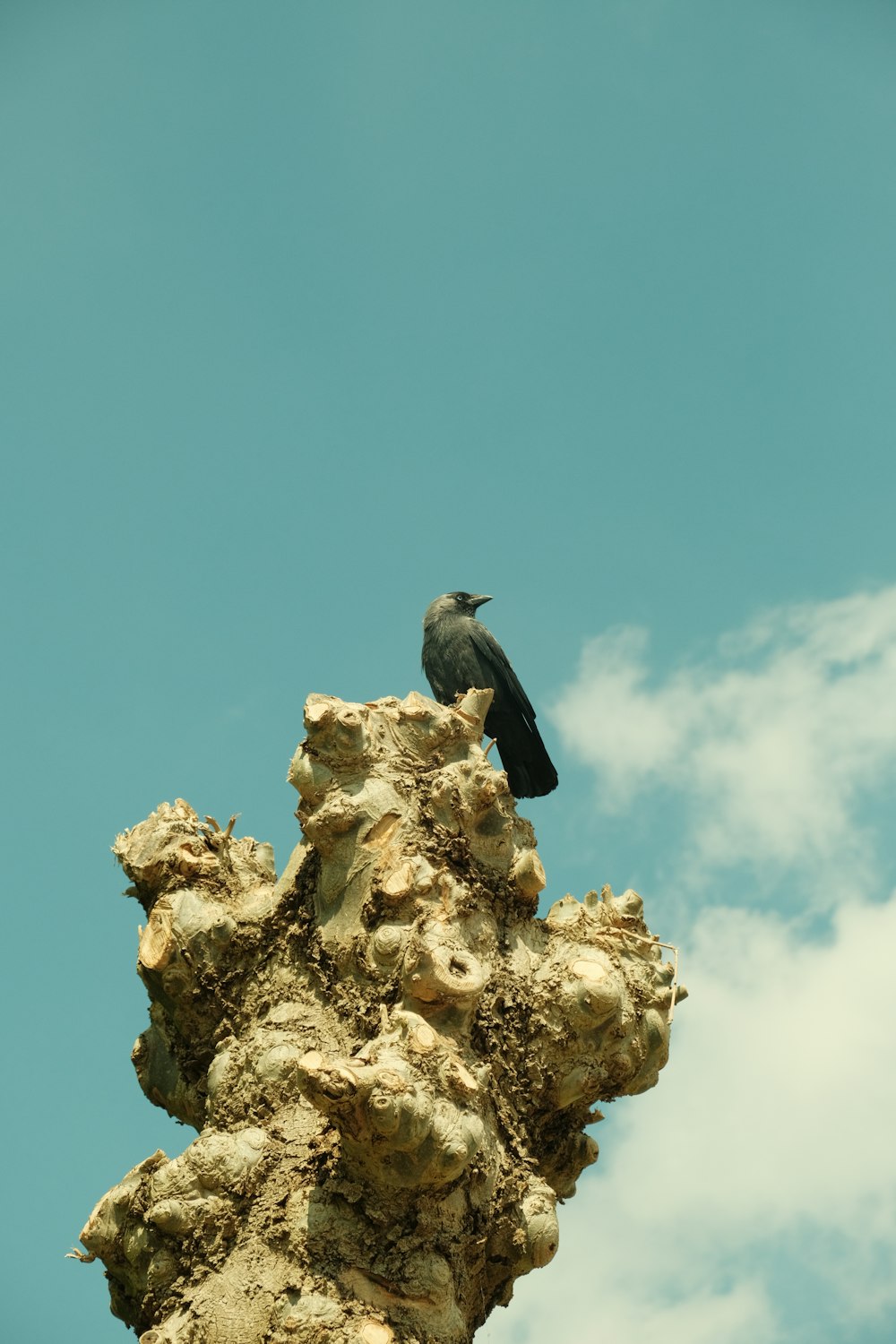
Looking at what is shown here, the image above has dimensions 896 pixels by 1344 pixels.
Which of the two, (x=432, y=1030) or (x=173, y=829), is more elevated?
(x=173, y=829)

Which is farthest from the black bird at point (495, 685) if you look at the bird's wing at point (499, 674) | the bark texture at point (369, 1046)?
the bark texture at point (369, 1046)

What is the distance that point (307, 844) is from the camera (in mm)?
6340

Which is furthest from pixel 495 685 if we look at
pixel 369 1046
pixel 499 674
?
pixel 369 1046

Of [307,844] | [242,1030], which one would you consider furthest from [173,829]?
[242,1030]

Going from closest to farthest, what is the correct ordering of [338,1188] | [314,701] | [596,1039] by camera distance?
[338,1188]
[596,1039]
[314,701]

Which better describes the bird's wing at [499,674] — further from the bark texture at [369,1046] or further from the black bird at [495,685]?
the bark texture at [369,1046]

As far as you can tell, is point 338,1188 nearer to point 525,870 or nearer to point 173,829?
point 525,870

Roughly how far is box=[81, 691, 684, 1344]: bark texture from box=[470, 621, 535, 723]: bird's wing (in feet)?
6.88

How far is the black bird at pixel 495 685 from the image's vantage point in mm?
8758

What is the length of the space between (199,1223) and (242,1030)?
0.96 meters

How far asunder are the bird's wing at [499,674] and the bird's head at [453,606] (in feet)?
1.54

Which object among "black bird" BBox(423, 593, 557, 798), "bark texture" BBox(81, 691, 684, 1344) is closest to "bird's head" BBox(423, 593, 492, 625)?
"black bird" BBox(423, 593, 557, 798)

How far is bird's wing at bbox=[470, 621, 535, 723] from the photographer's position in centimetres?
886

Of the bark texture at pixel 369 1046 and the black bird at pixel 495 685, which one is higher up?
the black bird at pixel 495 685
